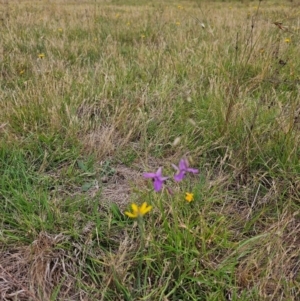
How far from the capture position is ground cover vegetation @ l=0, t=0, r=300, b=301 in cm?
116

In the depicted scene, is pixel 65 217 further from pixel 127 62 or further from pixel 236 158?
pixel 127 62

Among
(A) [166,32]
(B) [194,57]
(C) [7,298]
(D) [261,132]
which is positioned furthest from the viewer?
(A) [166,32]

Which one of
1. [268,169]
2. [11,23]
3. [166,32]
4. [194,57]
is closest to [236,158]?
[268,169]

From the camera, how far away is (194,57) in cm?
289

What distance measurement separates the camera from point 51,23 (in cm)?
445

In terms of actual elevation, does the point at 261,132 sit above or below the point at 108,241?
above

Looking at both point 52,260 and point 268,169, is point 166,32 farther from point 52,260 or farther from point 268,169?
point 52,260

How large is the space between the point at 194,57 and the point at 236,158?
1.48 meters

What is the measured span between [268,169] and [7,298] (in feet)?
3.76

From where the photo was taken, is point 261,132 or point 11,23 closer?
point 261,132

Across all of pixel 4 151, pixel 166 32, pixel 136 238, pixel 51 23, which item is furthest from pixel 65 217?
pixel 51 23

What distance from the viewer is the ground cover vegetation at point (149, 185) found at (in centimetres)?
116

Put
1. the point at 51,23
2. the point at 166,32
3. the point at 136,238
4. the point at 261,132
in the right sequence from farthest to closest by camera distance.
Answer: the point at 51,23
the point at 166,32
the point at 261,132
the point at 136,238

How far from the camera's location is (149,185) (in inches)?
58.7
